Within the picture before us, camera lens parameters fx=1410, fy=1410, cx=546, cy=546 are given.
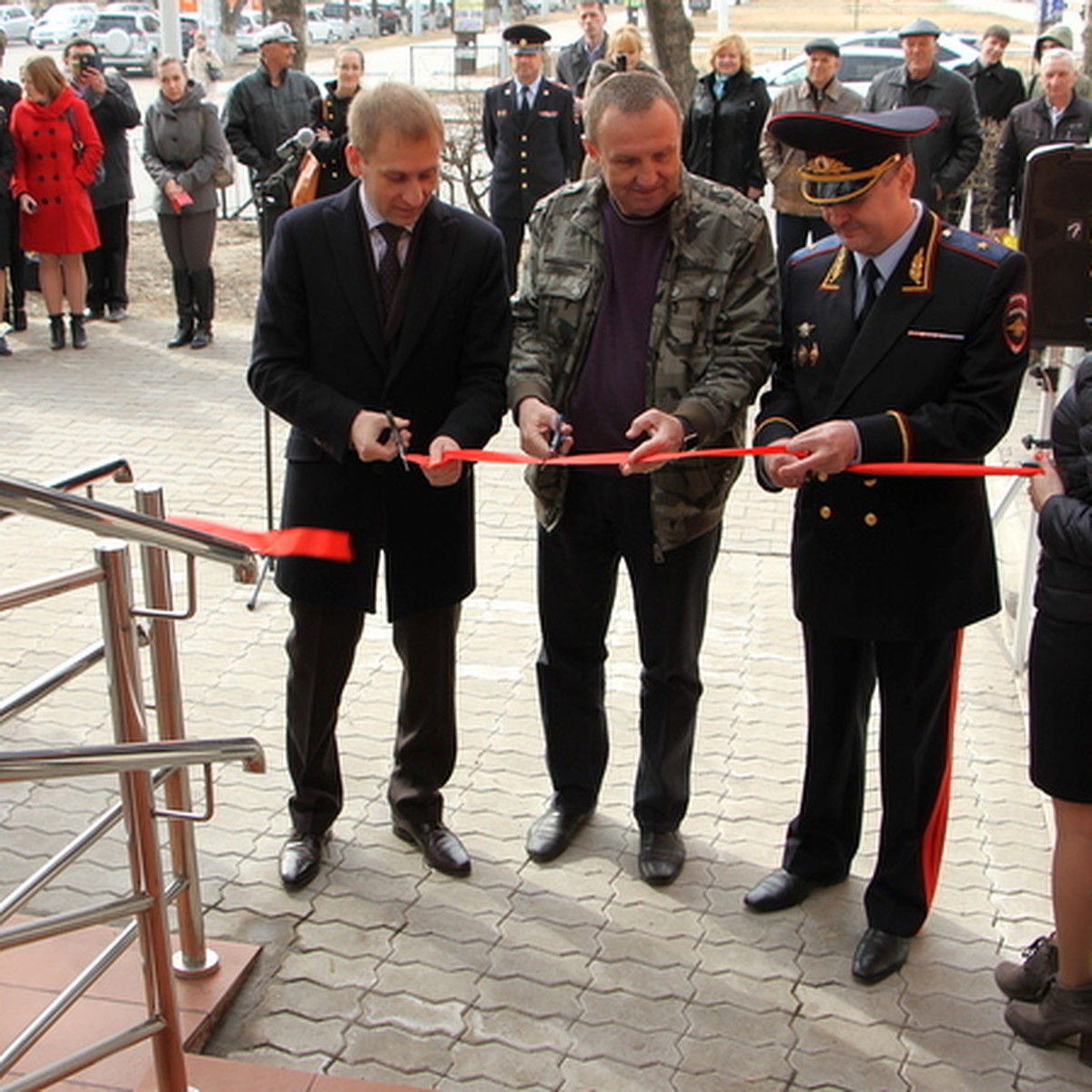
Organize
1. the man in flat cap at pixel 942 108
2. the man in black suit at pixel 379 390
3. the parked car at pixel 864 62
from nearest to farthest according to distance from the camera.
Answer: the man in black suit at pixel 379 390 < the man in flat cap at pixel 942 108 < the parked car at pixel 864 62

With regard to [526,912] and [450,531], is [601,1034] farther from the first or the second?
[450,531]

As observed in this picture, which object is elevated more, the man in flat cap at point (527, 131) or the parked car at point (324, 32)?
the parked car at point (324, 32)

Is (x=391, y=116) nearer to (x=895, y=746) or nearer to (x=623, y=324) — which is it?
(x=623, y=324)

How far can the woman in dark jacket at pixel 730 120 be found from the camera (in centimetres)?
1065

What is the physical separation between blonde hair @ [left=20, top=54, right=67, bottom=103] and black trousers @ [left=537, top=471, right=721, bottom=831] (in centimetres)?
741

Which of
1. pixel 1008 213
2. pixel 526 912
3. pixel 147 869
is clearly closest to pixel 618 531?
pixel 526 912

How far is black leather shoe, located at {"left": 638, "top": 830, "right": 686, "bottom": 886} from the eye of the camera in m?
3.88

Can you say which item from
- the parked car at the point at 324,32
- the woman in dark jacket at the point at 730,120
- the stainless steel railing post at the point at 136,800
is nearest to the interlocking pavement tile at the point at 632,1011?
the stainless steel railing post at the point at 136,800

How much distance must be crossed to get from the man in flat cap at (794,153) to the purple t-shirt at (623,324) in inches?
247

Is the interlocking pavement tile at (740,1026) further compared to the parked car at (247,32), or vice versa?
the parked car at (247,32)

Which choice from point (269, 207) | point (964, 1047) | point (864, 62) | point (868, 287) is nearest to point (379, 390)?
point (868, 287)

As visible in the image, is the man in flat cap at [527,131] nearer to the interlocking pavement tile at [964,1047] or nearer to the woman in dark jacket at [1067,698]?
the woman in dark jacket at [1067,698]

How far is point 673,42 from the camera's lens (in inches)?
588

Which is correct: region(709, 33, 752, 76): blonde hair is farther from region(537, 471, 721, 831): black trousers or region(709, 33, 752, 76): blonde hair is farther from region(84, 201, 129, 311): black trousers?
region(537, 471, 721, 831): black trousers
